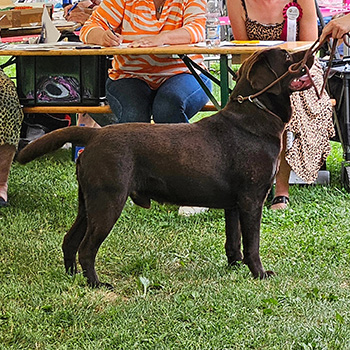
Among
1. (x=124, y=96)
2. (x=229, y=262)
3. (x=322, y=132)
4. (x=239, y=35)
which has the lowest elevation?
(x=229, y=262)

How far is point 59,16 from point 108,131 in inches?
176

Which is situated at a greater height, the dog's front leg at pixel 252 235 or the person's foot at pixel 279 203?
the dog's front leg at pixel 252 235

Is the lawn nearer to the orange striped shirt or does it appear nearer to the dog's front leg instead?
the dog's front leg

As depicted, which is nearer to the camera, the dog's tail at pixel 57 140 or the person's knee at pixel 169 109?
the dog's tail at pixel 57 140

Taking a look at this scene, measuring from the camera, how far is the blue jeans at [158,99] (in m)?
4.75

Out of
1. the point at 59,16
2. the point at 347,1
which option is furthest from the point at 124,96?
the point at 347,1

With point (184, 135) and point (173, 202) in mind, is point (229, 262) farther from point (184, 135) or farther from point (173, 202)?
point (184, 135)

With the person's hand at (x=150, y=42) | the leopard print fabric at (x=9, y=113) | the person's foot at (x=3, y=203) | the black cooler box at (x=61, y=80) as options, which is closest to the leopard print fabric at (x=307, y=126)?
the person's hand at (x=150, y=42)

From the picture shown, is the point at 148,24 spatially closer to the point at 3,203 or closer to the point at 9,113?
the point at 9,113

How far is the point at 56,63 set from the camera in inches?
204

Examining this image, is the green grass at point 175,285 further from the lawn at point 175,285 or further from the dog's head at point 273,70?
the dog's head at point 273,70

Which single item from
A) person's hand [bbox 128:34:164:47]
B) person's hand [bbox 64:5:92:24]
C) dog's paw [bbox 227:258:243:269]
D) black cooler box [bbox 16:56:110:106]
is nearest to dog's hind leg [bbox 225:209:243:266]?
dog's paw [bbox 227:258:243:269]

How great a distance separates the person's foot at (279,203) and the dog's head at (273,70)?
5.87ft

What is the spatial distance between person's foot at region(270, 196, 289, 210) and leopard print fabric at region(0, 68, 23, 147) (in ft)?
6.22
